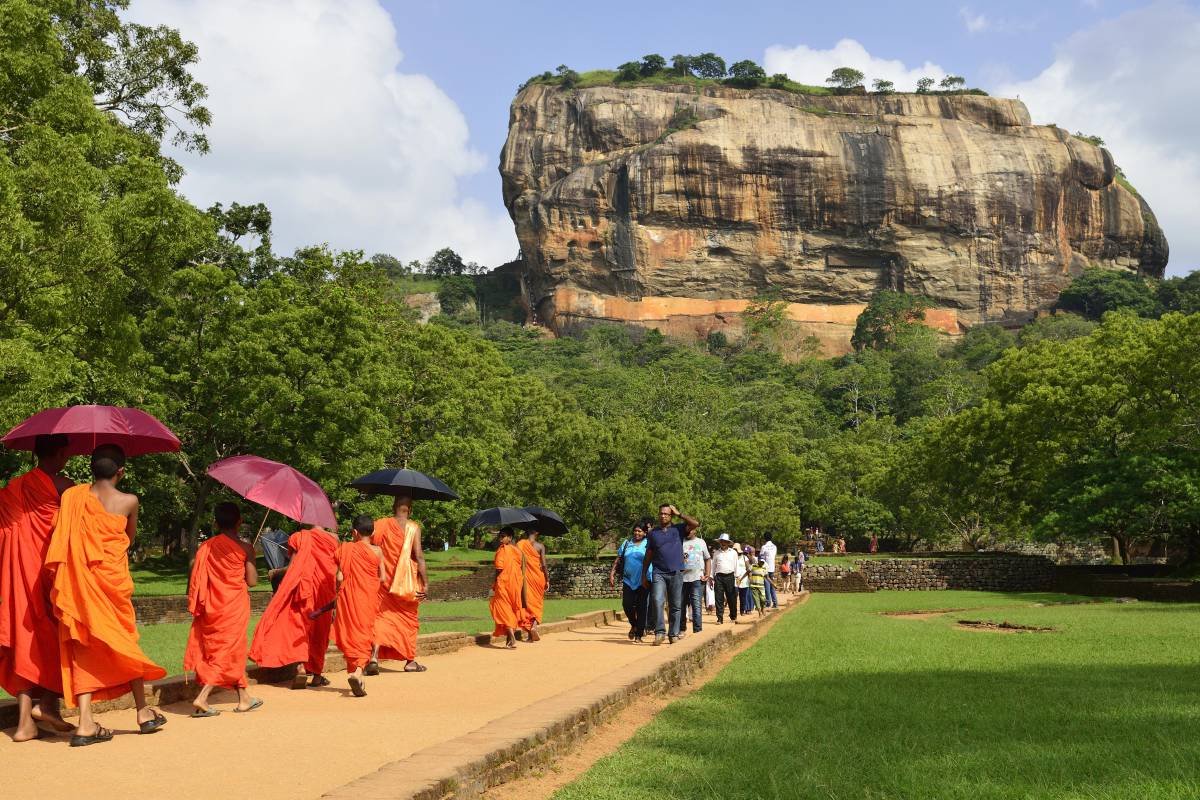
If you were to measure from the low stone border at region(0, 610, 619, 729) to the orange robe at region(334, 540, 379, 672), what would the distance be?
0.53 meters

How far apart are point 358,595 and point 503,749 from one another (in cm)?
432

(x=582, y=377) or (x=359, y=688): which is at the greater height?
(x=582, y=377)

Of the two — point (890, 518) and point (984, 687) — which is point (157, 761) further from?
point (890, 518)

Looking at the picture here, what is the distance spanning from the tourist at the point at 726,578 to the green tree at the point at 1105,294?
9340cm

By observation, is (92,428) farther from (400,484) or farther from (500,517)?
(500,517)

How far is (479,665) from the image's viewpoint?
10.8 meters

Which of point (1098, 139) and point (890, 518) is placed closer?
point (890, 518)

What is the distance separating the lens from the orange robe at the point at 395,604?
976cm

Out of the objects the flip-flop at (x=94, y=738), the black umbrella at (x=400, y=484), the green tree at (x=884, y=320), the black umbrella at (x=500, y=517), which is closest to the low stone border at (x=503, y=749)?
the flip-flop at (x=94, y=738)

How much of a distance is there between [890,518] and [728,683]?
45574 mm

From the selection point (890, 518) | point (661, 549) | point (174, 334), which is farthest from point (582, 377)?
point (661, 549)

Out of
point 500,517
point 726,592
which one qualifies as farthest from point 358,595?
point 726,592

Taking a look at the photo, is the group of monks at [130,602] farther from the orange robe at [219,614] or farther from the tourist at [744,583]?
the tourist at [744,583]

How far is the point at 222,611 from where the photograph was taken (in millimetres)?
7430
